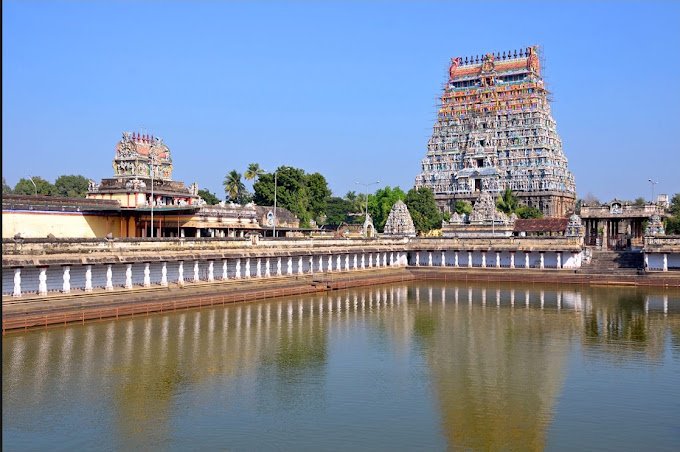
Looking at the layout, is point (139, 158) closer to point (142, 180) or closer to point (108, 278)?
point (142, 180)

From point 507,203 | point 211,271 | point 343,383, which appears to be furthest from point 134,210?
point 507,203

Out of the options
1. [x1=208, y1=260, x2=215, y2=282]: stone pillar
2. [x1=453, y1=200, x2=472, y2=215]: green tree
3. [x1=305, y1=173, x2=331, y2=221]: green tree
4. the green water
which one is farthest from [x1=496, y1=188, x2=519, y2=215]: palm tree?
[x1=208, y1=260, x2=215, y2=282]: stone pillar

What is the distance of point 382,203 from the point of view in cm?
10031

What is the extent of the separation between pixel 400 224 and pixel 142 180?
86.2ft

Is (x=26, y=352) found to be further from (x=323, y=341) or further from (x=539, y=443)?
(x=539, y=443)

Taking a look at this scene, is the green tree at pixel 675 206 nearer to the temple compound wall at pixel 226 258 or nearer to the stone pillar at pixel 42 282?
the temple compound wall at pixel 226 258

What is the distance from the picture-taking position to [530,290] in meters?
51.8

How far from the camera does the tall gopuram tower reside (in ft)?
341

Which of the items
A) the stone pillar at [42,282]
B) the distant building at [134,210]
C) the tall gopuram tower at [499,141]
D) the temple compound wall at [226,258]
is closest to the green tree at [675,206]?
the tall gopuram tower at [499,141]

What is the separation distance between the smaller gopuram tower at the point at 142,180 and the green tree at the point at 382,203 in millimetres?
39810

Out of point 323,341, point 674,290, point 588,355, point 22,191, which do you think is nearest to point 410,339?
point 323,341

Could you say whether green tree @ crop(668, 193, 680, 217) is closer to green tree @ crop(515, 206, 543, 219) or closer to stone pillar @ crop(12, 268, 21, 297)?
green tree @ crop(515, 206, 543, 219)

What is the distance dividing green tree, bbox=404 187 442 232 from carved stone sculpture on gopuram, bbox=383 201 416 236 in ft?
69.4

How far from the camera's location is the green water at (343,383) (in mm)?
17156
